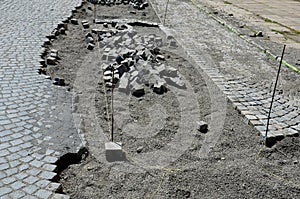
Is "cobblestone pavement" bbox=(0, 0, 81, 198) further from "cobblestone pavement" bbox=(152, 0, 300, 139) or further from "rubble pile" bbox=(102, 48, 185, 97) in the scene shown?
"cobblestone pavement" bbox=(152, 0, 300, 139)

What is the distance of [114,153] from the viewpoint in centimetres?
487

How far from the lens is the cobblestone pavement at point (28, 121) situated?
4.15 m

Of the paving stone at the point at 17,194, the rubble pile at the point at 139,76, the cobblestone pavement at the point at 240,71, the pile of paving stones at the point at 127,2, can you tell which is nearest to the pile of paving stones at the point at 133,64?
the rubble pile at the point at 139,76

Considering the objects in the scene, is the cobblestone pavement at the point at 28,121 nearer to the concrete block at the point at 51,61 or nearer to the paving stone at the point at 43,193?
the paving stone at the point at 43,193

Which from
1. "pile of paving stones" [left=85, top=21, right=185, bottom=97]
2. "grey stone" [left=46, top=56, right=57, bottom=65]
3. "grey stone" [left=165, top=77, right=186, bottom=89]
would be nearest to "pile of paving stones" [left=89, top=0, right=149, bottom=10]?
"pile of paving stones" [left=85, top=21, right=185, bottom=97]

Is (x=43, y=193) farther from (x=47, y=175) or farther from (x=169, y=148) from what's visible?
(x=169, y=148)

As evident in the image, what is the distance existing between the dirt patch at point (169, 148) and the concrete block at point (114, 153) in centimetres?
9

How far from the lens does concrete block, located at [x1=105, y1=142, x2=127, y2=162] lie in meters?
4.86

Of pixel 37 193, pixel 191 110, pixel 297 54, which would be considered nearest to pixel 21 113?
pixel 37 193

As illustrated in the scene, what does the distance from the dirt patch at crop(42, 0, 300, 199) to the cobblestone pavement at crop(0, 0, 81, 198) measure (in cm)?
29

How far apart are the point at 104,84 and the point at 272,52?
6.01 metres

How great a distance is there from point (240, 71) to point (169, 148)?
4457mm

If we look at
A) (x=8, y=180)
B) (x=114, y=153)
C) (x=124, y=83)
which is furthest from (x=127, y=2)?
(x=8, y=180)

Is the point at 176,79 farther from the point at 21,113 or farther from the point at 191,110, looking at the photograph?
the point at 21,113
